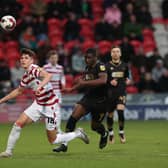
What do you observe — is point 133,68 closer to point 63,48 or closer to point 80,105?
point 63,48

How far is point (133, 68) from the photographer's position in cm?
2634

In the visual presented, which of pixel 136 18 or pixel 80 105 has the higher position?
pixel 136 18

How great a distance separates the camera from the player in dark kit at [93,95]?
45.7 ft

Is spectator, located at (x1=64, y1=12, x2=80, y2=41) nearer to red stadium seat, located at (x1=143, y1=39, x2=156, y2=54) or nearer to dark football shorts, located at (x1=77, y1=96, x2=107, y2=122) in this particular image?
red stadium seat, located at (x1=143, y1=39, x2=156, y2=54)

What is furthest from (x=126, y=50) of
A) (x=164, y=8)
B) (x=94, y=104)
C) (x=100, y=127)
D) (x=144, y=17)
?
(x=94, y=104)

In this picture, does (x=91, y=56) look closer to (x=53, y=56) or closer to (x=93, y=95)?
(x=93, y=95)

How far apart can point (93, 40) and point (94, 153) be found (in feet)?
47.7

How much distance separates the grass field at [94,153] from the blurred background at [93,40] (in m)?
4.97

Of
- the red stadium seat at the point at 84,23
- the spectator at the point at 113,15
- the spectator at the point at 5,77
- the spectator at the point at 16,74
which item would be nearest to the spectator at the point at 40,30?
the red stadium seat at the point at 84,23

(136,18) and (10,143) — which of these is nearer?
(10,143)

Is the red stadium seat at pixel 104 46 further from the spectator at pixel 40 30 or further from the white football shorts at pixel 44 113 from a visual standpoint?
the white football shorts at pixel 44 113

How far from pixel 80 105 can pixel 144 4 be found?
15.0 meters

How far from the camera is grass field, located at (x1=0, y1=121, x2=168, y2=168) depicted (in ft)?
38.2

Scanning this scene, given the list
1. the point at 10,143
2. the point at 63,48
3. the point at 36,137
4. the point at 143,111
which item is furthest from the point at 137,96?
the point at 10,143
